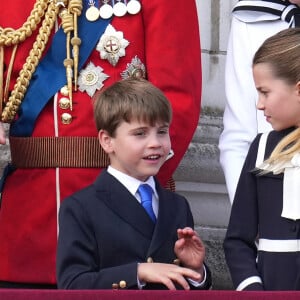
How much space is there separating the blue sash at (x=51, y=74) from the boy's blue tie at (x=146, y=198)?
427 mm

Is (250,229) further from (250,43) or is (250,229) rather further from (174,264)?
(250,43)

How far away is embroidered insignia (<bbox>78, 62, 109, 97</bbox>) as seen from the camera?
13.5ft

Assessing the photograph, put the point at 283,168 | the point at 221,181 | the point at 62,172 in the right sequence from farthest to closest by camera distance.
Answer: the point at 221,181
the point at 62,172
the point at 283,168

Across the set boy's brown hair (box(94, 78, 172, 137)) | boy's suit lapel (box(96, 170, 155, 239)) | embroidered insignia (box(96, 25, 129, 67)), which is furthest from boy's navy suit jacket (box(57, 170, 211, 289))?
embroidered insignia (box(96, 25, 129, 67))

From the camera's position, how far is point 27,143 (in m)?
4.12

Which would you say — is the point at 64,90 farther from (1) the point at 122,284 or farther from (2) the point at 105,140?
(1) the point at 122,284

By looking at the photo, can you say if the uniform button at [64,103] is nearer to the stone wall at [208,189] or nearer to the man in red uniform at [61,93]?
the man in red uniform at [61,93]

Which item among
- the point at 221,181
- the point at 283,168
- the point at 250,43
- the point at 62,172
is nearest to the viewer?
the point at 283,168

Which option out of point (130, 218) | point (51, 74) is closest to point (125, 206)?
point (130, 218)

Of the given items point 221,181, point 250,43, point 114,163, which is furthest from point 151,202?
point 221,181

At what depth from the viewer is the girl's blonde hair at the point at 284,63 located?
12.2 ft

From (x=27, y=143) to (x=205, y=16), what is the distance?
1.74 m

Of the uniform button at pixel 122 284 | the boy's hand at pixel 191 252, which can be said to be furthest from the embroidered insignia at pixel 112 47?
the uniform button at pixel 122 284

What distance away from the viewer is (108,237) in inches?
149
